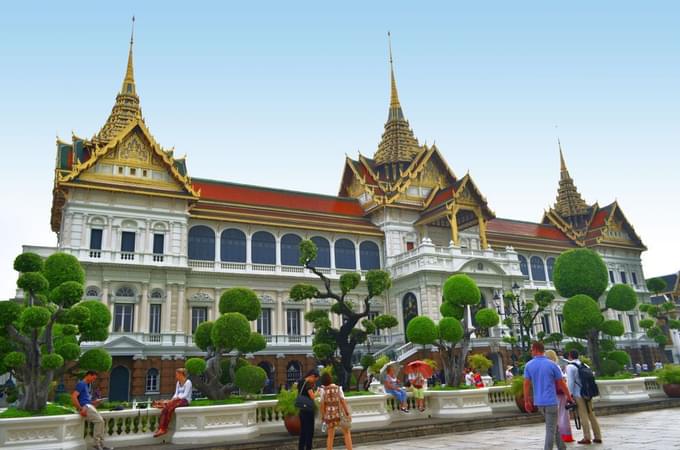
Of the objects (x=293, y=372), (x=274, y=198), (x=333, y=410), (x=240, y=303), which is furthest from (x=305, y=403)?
(x=274, y=198)

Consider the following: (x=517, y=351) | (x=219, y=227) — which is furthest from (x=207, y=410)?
(x=517, y=351)

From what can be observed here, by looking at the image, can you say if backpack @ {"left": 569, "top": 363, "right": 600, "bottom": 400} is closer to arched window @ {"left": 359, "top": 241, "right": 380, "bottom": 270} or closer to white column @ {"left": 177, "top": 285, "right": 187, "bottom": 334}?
white column @ {"left": 177, "top": 285, "right": 187, "bottom": 334}

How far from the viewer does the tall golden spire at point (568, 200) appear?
58709 mm

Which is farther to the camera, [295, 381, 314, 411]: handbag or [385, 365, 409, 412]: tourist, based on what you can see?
[385, 365, 409, 412]: tourist

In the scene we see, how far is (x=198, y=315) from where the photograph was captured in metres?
32.7

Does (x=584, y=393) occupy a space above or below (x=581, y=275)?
below

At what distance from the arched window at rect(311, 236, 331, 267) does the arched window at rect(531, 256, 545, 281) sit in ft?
63.7

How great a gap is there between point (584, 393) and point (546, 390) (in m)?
2.96

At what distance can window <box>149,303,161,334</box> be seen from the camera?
3045cm

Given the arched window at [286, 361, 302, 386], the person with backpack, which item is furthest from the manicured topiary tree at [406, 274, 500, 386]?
the arched window at [286, 361, 302, 386]

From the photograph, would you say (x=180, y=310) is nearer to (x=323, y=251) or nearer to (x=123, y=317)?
(x=123, y=317)

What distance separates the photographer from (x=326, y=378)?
33.1ft

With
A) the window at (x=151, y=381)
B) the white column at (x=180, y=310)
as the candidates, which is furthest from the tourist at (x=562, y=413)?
the white column at (x=180, y=310)

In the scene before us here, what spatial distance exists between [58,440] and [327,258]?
2731 cm
